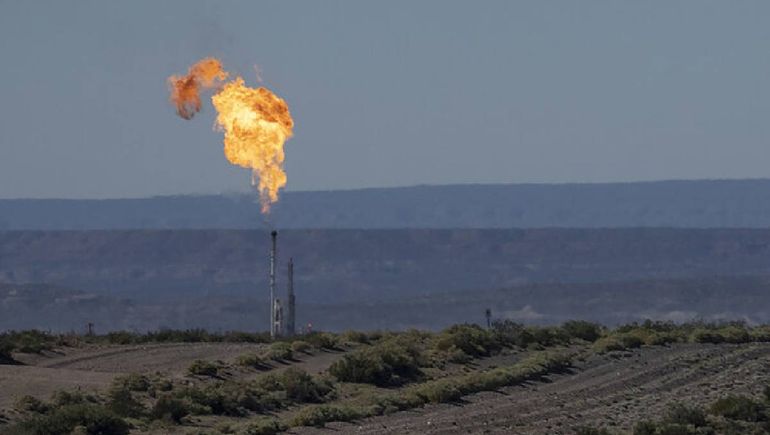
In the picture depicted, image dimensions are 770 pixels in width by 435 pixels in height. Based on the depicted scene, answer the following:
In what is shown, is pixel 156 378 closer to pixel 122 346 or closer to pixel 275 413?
pixel 275 413

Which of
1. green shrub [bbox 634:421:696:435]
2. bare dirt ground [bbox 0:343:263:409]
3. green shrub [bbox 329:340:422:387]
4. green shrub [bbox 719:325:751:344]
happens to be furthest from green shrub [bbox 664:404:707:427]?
green shrub [bbox 719:325:751:344]

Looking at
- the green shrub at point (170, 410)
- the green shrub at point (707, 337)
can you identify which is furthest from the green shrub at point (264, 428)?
the green shrub at point (707, 337)

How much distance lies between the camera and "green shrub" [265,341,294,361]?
48719 millimetres

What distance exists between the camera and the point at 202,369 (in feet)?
151

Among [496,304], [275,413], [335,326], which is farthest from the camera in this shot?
[496,304]

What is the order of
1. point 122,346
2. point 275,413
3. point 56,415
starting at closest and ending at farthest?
point 56,415, point 275,413, point 122,346

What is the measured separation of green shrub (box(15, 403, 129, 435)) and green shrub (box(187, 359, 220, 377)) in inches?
313

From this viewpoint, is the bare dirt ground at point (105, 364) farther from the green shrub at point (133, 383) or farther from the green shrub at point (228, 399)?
the green shrub at point (228, 399)

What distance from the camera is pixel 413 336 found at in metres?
54.2

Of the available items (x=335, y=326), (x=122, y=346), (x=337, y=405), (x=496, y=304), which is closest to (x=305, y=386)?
(x=337, y=405)

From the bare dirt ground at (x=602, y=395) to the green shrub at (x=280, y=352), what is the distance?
220 inches

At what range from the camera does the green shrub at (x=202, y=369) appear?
45.8 m

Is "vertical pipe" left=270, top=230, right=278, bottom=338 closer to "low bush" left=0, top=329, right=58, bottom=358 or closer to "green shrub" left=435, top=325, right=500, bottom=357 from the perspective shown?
"green shrub" left=435, top=325, right=500, bottom=357

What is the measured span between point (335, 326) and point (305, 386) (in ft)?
336
